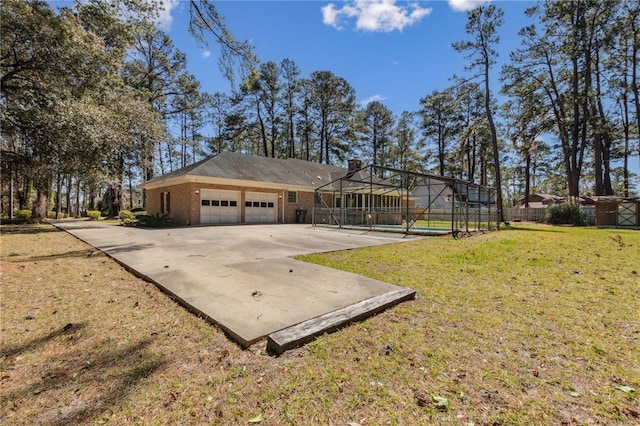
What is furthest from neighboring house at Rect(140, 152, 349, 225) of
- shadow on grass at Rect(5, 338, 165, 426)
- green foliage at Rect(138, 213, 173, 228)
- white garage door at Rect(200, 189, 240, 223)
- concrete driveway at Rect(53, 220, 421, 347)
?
shadow on grass at Rect(5, 338, 165, 426)

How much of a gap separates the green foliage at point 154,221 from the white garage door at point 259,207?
14.7 feet

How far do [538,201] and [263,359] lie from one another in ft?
166

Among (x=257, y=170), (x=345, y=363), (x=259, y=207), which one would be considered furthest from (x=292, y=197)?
(x=345, y=363)

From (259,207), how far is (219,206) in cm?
269

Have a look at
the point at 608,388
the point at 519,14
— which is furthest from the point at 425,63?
the point at 608,388

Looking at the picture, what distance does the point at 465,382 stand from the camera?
2.12 m

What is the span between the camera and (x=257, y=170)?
65.0 feet

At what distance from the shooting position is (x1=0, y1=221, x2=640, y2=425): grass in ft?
5.98

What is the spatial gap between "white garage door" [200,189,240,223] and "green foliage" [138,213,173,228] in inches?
76.1

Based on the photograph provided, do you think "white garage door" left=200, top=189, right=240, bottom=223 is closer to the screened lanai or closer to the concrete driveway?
the screened lanai

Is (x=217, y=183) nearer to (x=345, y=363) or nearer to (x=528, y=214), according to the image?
(x=345, y=363)

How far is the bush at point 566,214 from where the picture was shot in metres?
19.9

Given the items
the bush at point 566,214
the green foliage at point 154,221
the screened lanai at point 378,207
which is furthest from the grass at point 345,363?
the bush at point 566,214

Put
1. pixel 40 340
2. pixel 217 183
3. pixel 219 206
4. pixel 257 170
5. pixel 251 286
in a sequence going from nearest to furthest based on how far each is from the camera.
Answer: pixel 40 340 → pixel 251 286 → pixel 217 183 → pixel 219 206 → pixel 257 170
